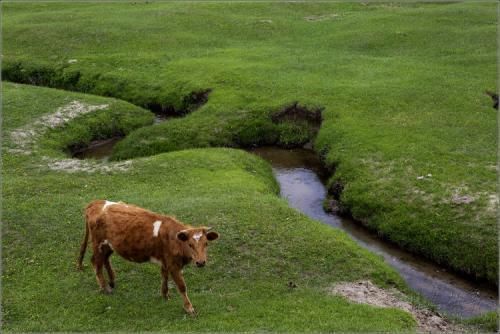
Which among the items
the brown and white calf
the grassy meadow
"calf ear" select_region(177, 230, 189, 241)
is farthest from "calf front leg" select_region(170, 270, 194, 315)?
"calf ear" select_region(177, 230, 189, 241)

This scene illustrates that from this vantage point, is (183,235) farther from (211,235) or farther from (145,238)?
(145,238)

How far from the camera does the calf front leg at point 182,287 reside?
63.3 feet

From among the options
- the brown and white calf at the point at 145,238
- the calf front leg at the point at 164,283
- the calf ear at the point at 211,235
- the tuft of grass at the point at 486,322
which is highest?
the calf ear at the point at 211,235

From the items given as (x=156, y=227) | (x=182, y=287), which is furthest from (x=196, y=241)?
(x=182, y=287)

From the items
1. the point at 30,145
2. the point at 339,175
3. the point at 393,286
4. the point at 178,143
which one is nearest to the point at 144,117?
the point at 178,143

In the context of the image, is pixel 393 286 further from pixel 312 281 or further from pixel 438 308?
pixel 312 281

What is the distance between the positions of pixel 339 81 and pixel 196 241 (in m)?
32.3

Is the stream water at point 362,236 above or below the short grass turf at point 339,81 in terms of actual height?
below

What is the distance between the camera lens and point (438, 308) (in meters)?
23.0

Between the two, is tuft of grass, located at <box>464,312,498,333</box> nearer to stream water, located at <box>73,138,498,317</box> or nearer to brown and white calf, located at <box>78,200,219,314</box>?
stream water, located at <box>73,138,498,317</box>

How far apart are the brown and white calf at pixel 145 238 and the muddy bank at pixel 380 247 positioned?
11139mm

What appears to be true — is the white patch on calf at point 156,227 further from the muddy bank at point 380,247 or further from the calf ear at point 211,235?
the muddy bank at point 380,247

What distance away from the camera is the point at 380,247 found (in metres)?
28.4

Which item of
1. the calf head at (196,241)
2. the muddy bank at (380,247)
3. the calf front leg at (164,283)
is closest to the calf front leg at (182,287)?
the calf front leg at (164,283)
